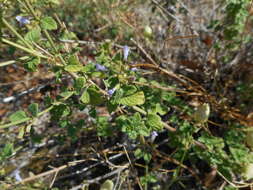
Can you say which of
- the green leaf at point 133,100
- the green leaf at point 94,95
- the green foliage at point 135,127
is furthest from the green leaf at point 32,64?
the green foliage at point 135,127

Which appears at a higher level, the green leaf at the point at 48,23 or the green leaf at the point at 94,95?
the green leaf at the point at 48,23

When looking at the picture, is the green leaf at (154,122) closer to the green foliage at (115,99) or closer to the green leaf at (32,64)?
the green foliage at (115,99)

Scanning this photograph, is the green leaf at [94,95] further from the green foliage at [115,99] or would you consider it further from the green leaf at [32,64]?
the green leaf at [32,64]

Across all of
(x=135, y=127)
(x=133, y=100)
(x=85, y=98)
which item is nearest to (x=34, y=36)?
(x=85, y=98)

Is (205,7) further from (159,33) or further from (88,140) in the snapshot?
(88,140)

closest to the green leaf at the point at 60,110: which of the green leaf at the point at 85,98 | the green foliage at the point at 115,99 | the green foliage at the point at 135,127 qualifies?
the green foliage at the point at 115,99

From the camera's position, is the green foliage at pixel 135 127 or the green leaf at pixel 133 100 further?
the green foliage at pixel 135 127

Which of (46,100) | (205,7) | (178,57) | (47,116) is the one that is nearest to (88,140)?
(47,116)

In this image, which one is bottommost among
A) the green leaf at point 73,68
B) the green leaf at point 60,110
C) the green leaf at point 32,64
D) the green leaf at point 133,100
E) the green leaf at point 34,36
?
the green leaf at point 60,110

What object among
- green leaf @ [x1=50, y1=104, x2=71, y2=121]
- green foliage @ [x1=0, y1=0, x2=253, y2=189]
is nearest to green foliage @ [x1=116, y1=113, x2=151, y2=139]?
green foliage @ [x1=0, y1=0, x2=253, y2=189]

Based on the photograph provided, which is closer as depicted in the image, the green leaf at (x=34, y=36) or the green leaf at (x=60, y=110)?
the green leaf at (x=34, y=36)
